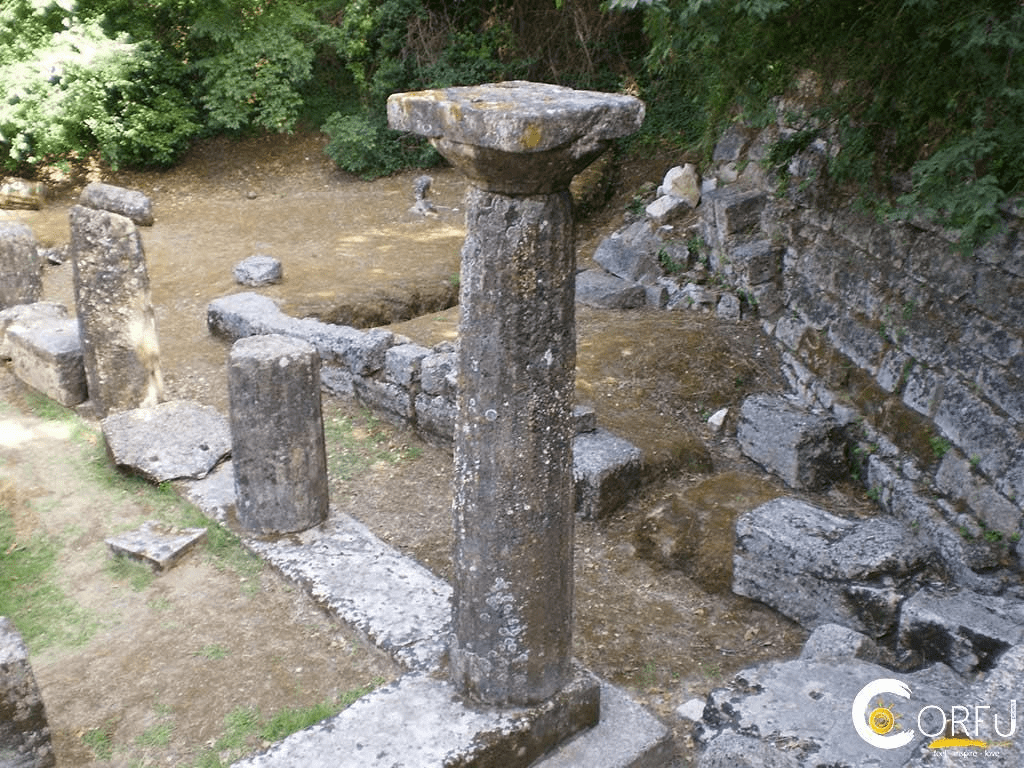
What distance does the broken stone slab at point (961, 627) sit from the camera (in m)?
4.82

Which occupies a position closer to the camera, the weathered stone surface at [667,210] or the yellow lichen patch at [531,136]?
the yellow lichen patch at [531,136]

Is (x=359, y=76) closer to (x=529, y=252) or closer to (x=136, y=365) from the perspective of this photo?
(x=136, y=365)

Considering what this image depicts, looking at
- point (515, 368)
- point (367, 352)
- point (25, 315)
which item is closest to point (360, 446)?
point (367, 352)

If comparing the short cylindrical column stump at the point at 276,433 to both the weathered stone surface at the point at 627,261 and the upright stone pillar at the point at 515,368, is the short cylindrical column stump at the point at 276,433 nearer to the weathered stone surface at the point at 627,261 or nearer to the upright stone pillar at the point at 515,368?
the upright stone pillar at the point at 515,368

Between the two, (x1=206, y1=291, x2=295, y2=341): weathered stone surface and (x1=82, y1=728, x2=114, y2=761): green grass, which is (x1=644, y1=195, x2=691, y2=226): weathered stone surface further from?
(x1=82, y1=728, x2=114, y2=761): green grass

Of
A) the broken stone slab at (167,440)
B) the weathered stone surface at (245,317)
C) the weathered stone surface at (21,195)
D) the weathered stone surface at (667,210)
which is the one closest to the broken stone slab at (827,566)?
the broken stone slab at (167,440)

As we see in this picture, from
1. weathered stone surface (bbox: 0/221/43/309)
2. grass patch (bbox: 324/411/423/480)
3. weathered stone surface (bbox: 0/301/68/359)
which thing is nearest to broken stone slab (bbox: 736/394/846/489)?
grass patch (bbox: 324/411/423/480)

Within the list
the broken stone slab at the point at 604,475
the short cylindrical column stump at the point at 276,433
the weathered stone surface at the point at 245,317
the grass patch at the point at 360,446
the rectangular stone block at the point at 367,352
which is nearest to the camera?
the short cylindrical column stump at the point at 276,433

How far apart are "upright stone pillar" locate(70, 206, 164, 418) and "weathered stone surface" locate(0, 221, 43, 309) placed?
2715mm

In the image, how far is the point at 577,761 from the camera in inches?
166

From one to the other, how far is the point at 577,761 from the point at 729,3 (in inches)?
163

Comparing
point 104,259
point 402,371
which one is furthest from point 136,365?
point 402,371

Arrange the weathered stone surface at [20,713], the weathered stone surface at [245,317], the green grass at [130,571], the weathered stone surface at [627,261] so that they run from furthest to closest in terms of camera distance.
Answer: the weathered stone surface at [627,261] < the weathered stone surface at [245,317] < the green grass at [130,571] < the weathered stone surface at [20,713]

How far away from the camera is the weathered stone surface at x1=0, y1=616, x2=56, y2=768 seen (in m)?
4.16
